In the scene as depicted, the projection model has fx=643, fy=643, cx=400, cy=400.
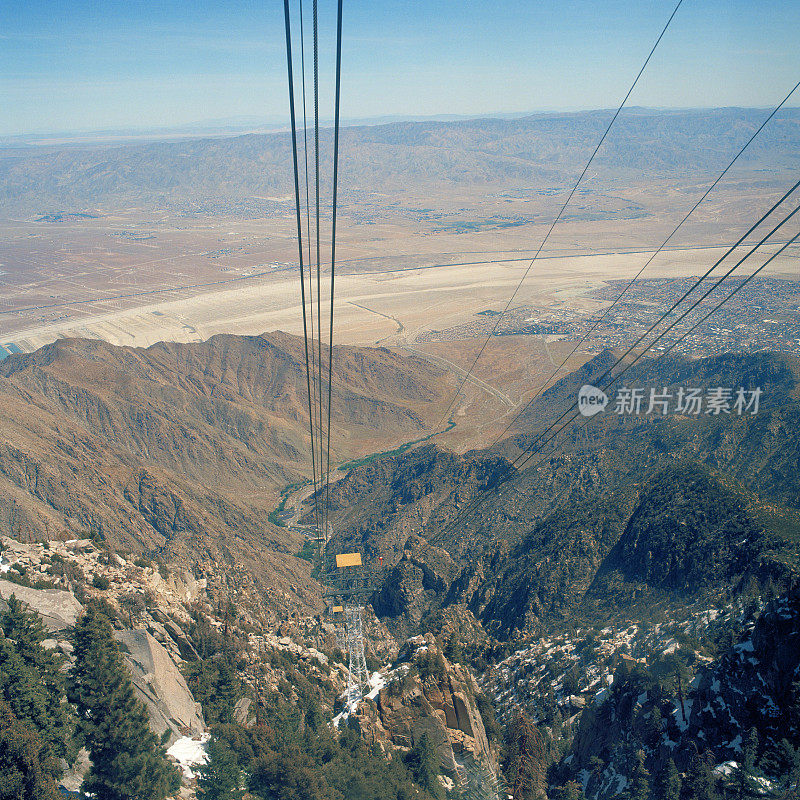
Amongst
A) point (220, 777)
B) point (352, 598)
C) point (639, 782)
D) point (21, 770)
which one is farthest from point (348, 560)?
point (21, 770)

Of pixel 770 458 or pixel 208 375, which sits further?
pixel 208 375

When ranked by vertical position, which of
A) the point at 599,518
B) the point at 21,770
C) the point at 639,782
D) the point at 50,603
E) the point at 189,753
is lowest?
the point at 599,518

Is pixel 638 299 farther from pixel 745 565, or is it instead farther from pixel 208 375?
pixel 745 565

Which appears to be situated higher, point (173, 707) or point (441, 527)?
point (173, 707)

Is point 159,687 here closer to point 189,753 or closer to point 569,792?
point 189,753

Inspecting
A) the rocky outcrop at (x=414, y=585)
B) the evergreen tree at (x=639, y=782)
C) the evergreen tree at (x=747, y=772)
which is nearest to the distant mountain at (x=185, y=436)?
the rocky outcrop at (x=414, y=585)

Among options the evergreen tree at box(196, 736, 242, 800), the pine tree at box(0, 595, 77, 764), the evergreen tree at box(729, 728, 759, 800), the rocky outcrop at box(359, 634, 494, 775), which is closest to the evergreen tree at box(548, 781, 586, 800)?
the rocky outcrop at box(359, 634, 494, 775)

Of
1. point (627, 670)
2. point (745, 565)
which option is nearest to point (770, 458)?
point (745, 565)
